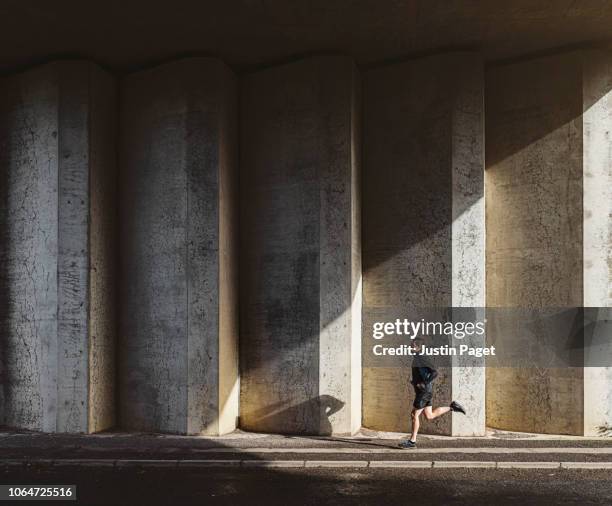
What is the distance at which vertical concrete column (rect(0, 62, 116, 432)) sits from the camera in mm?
11047

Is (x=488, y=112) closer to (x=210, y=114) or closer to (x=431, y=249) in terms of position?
(x=431, y=249)

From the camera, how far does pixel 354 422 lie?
436 inches

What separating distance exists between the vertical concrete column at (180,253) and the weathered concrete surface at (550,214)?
4.53m

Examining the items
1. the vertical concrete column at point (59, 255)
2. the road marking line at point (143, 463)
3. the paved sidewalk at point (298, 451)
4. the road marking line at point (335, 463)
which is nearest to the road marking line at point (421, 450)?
the paved sidewalk at point (298, 451)

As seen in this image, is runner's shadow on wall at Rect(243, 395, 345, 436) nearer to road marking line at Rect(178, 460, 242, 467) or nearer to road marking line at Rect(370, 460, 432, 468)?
road marking line at Rect(370, 460, 432, 468)

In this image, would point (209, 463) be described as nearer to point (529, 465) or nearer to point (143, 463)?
point (143, 463)

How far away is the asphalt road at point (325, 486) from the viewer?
758 centimetres

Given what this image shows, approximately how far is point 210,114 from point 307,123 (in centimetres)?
158

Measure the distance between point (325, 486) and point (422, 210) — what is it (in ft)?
16.1

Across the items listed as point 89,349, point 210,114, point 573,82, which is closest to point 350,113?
point 210,114

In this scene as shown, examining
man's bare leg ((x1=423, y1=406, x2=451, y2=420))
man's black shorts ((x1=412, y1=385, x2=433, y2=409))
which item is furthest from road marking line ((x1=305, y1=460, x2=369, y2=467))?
man's bare leg ((x1=423, y1=406, x2=451, y2=420))

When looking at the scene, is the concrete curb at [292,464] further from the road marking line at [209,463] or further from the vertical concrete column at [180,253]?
the vertical concrete column at [180,253]

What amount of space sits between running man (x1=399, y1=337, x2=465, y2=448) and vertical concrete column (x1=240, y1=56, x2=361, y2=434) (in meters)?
1.19

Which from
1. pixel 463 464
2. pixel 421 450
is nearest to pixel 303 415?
pixel 421 450
